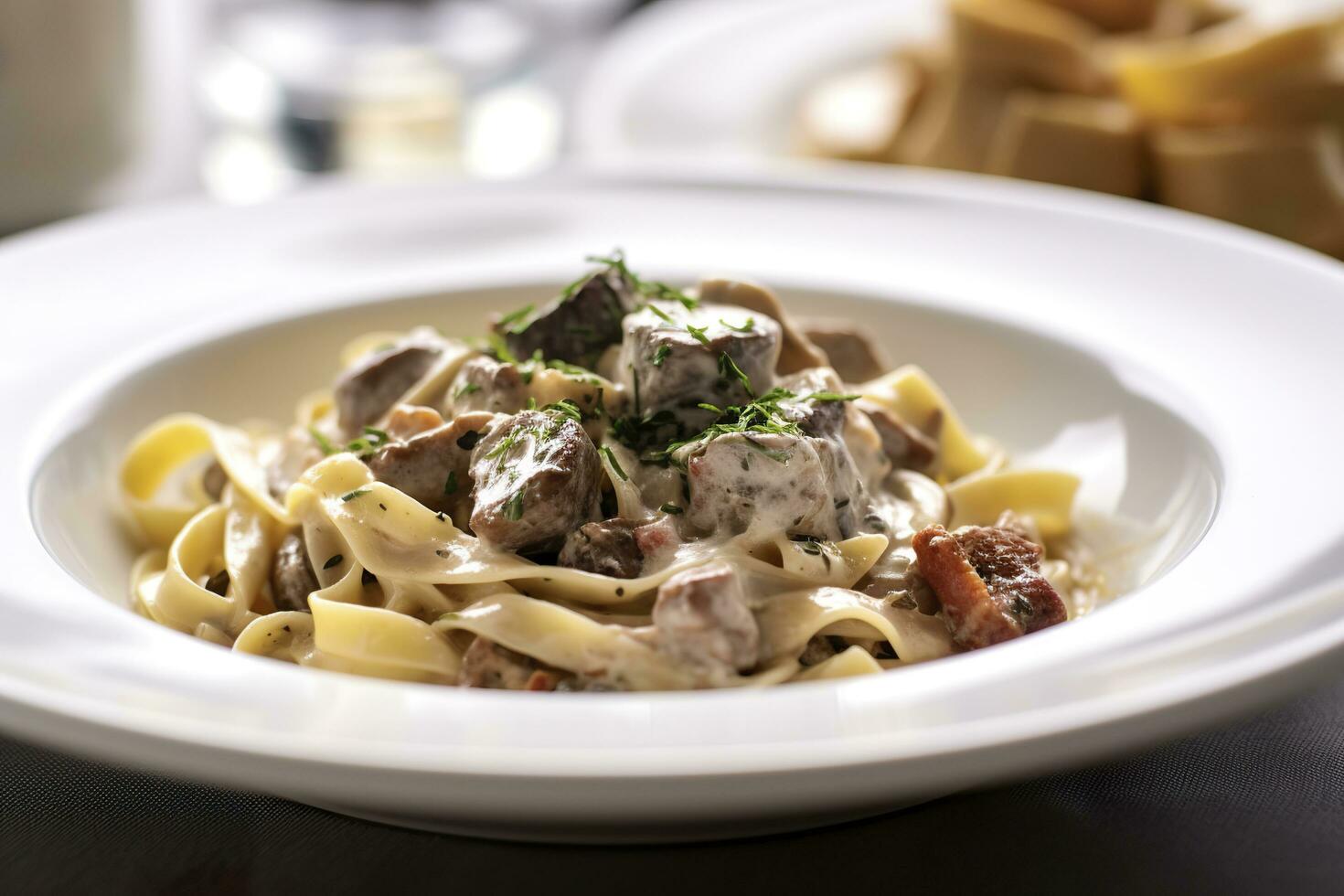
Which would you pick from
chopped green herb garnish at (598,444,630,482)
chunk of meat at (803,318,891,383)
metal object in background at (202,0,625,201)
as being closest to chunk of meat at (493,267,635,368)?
chopped green herb garnish at (598,444,630,482)

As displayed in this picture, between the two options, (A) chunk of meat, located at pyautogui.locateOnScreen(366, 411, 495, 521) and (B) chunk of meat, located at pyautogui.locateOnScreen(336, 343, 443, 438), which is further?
(B) chunk of meat, located at pyautogui.locateOnScreen(336, 343, 443, 438)

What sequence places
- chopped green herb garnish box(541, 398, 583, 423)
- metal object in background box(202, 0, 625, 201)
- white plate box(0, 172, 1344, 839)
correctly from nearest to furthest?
1. white plate box(0, 172, 1344, 839)
2. chopped green herb garnish box(541, 398, 583, 423)
3. metal object in background box(202, 0, 625, 201)

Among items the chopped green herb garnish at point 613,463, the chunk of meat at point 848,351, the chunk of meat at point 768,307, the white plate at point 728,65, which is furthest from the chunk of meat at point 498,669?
the white plate at point 728,65

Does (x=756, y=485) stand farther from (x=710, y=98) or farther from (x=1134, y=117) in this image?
(x=710, y=98)

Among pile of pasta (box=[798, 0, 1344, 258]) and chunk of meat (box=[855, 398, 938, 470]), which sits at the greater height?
pile of pasta (box=[798, 0, 1344, 258])

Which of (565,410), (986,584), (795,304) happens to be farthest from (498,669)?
(795,304)

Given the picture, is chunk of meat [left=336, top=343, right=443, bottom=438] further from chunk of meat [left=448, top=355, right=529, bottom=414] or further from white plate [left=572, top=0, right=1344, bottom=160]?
white plate [left=572, top=0, right=1344, bottom=160]

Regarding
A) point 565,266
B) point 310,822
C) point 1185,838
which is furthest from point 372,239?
point 1185,838
